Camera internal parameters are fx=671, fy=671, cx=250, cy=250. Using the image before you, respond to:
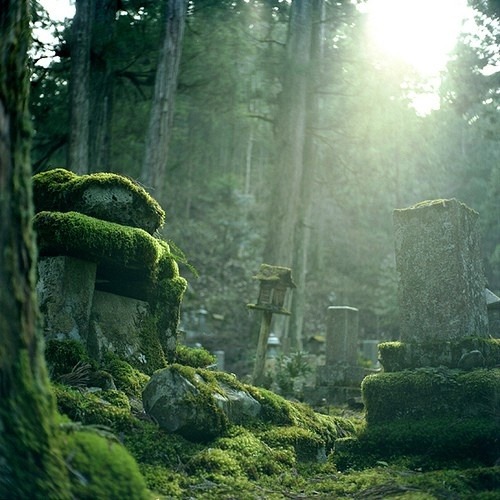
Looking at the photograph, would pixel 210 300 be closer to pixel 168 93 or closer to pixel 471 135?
pixel 168 93

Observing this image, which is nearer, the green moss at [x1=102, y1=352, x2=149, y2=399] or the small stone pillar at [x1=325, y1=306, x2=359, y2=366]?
the green moss at [x1=102, y1=352, x2=149, y2=399]

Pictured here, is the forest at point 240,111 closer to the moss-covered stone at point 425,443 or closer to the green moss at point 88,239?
the green moss at point 88,239

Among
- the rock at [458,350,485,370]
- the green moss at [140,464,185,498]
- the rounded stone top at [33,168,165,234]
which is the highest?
the rounded stone top at [33,168,165,234]

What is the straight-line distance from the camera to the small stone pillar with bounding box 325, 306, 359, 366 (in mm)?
14008

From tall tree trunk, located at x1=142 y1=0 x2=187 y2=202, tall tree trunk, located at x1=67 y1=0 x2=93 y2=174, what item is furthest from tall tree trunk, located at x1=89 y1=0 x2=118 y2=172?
tall tree trunk, located at x1=142 y1=0 x2=187 y2=202

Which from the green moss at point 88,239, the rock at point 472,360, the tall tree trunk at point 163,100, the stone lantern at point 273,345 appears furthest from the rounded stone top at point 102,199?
the stone lantern at point 273,345

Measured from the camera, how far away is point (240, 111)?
18656 mm

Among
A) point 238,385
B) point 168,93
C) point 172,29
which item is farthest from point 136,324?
point 172,29

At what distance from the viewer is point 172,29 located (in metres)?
14.7

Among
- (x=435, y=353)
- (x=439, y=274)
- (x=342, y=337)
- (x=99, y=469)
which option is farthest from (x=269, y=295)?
(x=99, y=469)

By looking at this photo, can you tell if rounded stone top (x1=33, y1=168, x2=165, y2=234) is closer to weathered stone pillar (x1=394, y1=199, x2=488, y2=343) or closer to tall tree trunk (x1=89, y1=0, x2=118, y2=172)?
weathered stone pillar (x1=394, y1=199, x2=488, y2=343)

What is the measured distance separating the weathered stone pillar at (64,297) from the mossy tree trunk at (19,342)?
3.73 m

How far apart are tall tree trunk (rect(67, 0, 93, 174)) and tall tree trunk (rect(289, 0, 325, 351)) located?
692 cm

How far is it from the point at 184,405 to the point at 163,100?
389 inches
